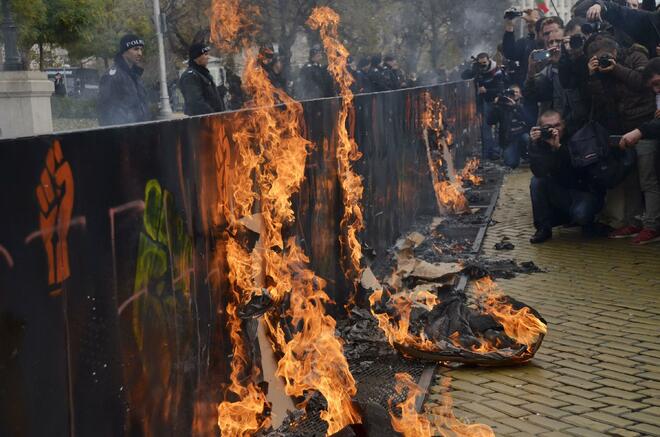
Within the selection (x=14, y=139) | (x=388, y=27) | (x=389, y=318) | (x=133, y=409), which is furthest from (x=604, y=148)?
(x=388, y=27)

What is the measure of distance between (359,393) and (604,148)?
18.4 ft

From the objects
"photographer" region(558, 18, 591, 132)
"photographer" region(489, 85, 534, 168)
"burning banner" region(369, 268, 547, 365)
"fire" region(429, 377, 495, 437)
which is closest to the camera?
"fire" region(429, 377, 495, 437)

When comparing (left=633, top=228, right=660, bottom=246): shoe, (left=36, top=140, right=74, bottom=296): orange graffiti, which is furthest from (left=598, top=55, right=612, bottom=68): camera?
(left=36, top=140, right=74, bottom=296): orange graffiti

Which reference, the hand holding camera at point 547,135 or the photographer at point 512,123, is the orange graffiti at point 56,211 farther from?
the photographer at point 512,123

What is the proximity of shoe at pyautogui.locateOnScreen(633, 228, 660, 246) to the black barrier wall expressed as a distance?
631 centimetres

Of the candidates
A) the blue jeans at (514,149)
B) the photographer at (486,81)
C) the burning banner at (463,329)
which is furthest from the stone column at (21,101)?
the burning banner at (463,329)

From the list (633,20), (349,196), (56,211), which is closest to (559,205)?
(633,20)

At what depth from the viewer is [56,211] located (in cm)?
302

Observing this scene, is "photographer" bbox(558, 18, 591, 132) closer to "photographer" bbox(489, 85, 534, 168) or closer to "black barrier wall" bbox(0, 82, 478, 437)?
"photographer" bbox(489, 85, 534, 168)

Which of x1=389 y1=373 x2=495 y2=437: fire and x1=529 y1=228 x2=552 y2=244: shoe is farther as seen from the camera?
x1=529 y1=228 x2=552 y2=244: shoe

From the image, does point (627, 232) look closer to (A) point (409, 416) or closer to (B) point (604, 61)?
(B) point (604, 61)

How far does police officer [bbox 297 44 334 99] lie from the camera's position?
17.0 m

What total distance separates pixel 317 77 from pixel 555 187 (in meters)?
7.39

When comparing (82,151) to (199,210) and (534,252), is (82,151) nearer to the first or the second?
(199,210)
